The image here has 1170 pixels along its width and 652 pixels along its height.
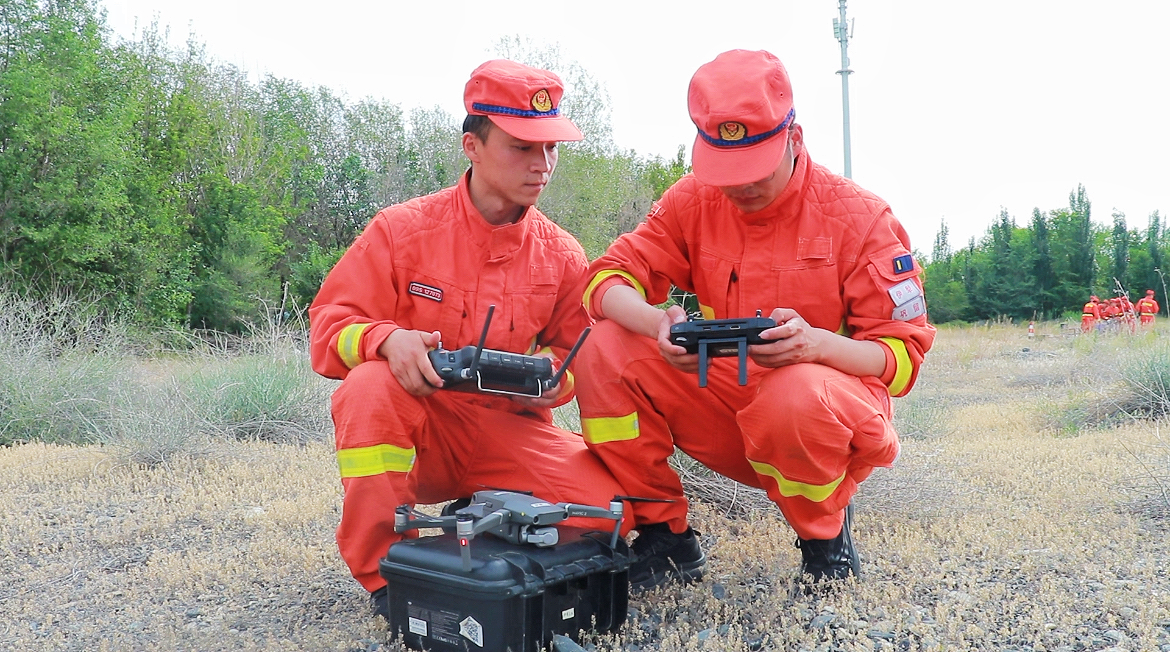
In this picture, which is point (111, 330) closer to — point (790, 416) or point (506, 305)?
point (506, 305)

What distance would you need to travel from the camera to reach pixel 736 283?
10.1ft

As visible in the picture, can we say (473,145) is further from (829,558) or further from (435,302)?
(829,558)

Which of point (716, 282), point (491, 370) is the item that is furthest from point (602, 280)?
point (491, 370)


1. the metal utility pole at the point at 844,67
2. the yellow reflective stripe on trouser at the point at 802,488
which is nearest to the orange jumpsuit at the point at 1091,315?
the metal utility pole at the point at 844,67

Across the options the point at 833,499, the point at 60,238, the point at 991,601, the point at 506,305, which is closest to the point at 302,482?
the point at 506,305

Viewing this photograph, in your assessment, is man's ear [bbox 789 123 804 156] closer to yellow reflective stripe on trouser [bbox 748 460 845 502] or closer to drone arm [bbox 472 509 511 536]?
yellow reflective stripe on trouser [bbox 748 460 845 502]

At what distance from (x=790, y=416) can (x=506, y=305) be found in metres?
1.05

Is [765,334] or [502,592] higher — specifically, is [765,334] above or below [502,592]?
above

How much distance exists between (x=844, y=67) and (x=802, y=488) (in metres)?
15.2

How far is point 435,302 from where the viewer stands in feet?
10.2

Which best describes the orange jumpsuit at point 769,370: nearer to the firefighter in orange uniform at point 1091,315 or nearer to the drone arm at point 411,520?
the drone arm at point 411,520

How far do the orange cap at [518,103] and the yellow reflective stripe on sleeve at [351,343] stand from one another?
2.56ft

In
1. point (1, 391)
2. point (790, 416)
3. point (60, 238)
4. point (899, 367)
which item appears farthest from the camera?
point (60, 238)

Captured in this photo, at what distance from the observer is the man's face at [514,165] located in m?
3.10
